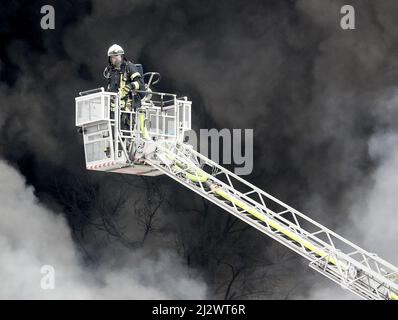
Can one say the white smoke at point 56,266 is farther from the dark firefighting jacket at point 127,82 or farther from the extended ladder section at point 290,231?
the dark firefighting jacket at point 127,82

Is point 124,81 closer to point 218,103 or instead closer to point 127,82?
point 127,82

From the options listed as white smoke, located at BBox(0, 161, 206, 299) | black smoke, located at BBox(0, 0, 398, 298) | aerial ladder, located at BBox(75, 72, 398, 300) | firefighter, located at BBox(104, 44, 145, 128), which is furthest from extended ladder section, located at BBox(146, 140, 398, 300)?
black smoke, located at BBox(0, 0, 398, 298)

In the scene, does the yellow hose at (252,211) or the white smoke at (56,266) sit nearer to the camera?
the yellow hose at (252,211)

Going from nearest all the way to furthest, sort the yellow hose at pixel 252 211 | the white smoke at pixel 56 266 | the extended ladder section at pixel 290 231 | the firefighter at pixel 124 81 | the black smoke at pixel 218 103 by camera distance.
→ the extended ladder section at pixel 290 231 → the yellow hose at pixel 252 211 → the firefighter at pixel 124 81 → the white smoke at pixel 56 266 → the black smoke at pixel 218 103

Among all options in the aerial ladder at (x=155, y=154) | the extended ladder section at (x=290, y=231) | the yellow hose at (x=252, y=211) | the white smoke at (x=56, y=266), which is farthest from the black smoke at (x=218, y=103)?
the yellow hose at (x=252, y=211)

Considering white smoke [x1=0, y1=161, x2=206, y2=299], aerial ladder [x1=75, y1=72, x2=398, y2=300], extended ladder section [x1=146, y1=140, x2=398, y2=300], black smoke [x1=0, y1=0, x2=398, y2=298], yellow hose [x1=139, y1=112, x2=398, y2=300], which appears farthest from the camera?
black smoke [x1=0, y1=0, x2=398, y2=298]

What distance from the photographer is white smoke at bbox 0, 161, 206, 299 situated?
2848 centimetres

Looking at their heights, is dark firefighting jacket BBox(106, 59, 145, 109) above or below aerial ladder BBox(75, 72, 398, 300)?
above

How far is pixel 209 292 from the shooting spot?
3042cm

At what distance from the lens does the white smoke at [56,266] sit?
2848cm

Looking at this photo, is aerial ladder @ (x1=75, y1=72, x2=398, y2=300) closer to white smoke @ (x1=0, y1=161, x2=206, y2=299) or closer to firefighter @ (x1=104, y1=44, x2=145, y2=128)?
firefighter @ (x1=104, y1=44, x2=145, y2=128)

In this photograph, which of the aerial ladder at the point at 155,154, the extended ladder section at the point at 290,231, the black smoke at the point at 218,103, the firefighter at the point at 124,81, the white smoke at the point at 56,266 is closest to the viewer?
the extended ladder section at the point at 290,231

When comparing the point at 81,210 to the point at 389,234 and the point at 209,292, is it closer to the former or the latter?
the point at 209,292

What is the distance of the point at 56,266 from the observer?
2923 cm
